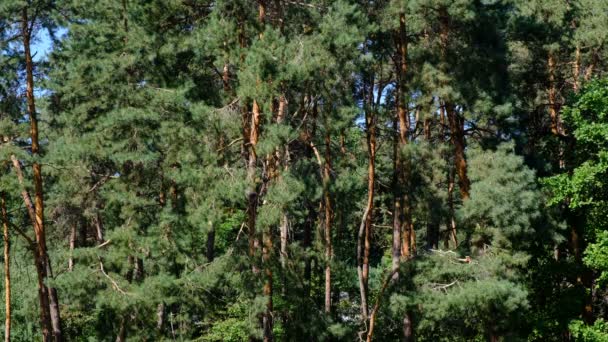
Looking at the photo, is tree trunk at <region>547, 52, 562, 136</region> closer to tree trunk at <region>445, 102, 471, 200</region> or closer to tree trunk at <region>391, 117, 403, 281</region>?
tree trunk at <region>445, 102, 471, 200</region>

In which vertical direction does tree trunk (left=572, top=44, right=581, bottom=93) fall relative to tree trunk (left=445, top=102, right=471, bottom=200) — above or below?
above

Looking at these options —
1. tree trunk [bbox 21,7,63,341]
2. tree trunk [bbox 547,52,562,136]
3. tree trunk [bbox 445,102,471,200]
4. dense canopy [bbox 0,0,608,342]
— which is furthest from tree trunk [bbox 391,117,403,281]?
tree trunk [bbox 21,7,63,341]

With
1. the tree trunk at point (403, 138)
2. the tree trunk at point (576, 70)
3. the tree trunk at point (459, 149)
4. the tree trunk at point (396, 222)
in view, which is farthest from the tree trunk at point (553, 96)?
the tree trunk at point (396, 222)

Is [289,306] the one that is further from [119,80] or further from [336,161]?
[119,80]

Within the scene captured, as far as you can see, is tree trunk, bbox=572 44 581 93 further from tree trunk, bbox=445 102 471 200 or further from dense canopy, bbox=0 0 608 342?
tree trunk, bbox=445 102 471 200

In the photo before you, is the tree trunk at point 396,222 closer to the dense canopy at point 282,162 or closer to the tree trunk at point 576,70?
the dense canopy at point 282,162

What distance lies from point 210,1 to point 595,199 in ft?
35.2

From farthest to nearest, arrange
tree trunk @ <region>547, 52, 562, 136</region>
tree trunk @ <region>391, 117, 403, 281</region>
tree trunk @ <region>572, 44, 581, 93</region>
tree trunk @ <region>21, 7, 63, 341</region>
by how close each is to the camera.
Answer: tree trunk @ <region>572, 44, 581, 93</region>, tree trunk @ <region>547, 52, 562, 136</region>, tree trunk @ <region>391, 117, 403, 281</region>, tree trunk @ <region>21, 7, 63, 341</region>

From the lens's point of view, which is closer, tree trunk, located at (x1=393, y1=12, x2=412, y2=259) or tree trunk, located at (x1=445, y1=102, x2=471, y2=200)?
tree trunk, located at (x1=393, y1=12, x2=412, y2=259)

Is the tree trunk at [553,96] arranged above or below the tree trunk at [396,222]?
above

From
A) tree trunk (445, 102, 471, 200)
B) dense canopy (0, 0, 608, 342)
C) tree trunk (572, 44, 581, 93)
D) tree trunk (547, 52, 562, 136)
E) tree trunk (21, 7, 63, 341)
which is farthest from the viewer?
tree trunk (572, 44, 581, 93)

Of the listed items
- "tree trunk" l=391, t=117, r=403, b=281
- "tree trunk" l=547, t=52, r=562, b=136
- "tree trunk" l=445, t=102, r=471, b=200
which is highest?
"tree trunk" l=547, t=52, r=562, b=136

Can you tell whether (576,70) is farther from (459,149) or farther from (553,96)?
(459,149)

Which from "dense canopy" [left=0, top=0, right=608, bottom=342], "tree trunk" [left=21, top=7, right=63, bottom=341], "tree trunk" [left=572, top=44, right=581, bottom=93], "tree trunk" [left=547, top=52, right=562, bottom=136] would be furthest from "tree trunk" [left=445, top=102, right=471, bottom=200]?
"tree trunk" [left=21, top=7, right=63, bottom=341]
